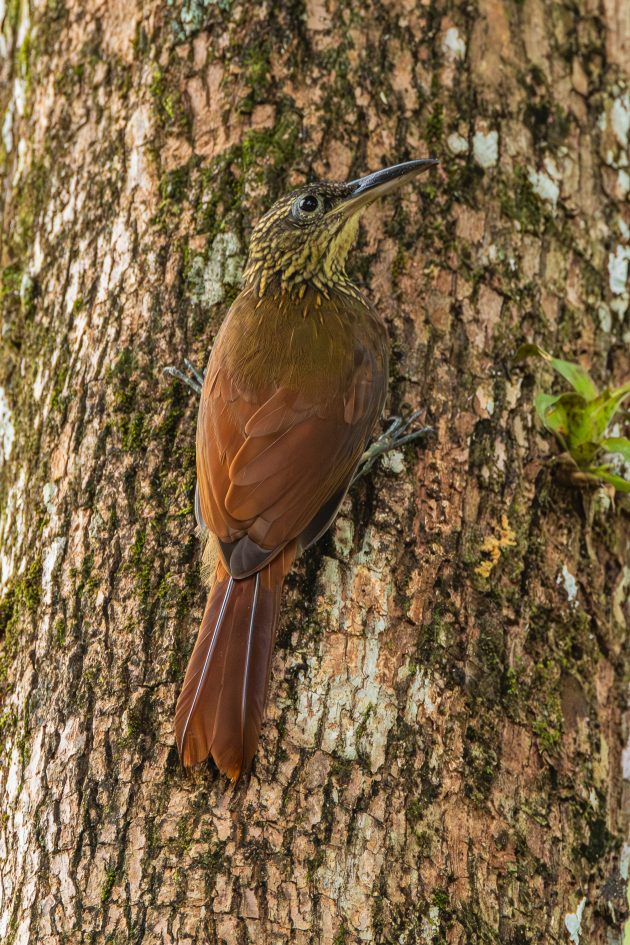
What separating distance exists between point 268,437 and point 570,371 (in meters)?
0.92

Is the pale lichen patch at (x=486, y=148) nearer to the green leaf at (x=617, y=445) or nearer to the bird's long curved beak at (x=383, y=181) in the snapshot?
the bird's long curved beak at (x=383, y=181)

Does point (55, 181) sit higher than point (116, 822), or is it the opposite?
point (55, 181)

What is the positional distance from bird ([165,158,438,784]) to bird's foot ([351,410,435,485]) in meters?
0.01

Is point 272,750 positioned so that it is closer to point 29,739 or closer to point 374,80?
point 29,739

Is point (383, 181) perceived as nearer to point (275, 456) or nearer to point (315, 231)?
point (315, 231)

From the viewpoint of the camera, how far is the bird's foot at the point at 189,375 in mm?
2961

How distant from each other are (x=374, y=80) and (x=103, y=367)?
4.25 feet

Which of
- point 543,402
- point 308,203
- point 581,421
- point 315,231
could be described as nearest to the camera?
point 543,402

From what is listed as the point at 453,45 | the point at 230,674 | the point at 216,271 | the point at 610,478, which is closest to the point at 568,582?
the point at 610,478

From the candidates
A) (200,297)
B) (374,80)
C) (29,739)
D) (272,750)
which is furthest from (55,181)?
(272,750)

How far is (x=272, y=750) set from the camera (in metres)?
2.45

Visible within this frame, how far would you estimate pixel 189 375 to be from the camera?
3000 mm

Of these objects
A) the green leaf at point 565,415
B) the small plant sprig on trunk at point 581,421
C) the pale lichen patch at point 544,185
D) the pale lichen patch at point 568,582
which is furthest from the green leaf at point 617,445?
the pale lichen patch at point 544,185

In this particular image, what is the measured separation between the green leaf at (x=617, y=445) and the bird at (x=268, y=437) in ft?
1.98
